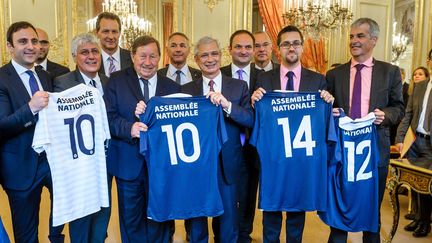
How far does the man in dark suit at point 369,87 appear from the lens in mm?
2650

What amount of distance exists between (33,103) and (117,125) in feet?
1.58

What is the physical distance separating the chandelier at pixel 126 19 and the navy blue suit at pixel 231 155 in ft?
12.6

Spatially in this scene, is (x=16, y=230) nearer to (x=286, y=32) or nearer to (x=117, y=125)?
(x=117, y=125)

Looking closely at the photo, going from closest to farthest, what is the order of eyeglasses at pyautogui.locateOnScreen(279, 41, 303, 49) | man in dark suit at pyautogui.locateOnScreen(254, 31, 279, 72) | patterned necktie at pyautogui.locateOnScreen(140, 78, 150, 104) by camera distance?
patterned necktie at pyautogui.locateOnScreen(140, 78, 150, 104), eyeglasses at pyautogui.locateOnScreen(279, 41, 303, 49), man in dark suit at pyautogui.locateOnScreen(254, 31, 279, 72)

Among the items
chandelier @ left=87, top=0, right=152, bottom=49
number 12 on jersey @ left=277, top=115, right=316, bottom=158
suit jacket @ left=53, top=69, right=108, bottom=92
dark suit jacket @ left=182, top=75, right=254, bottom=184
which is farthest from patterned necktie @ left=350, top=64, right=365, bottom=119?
chandelier @ left=87, top=0, right=152, bottom=49

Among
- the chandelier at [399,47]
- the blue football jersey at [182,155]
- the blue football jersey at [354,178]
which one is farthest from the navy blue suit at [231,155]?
the chandelier at [399,47]

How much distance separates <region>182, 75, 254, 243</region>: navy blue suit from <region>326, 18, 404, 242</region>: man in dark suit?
72 centimetres

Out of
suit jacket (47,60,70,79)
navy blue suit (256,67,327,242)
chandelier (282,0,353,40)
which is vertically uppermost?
chandelier (282,0,353,40)

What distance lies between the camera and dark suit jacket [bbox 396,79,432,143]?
11.9 ft

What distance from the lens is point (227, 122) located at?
2531 mm

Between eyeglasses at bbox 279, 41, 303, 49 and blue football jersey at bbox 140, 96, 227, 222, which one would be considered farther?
eyeglasses at bbox 279, 41, 303, 49

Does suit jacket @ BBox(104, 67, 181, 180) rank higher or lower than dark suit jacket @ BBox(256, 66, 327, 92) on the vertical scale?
lower

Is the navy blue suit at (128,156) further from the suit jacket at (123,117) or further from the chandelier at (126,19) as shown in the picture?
the chandelier at (126,19)

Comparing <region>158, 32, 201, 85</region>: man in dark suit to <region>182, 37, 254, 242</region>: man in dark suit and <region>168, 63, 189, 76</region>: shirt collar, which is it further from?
<region>182, 37, 254, 242</region>: man in dark suit
